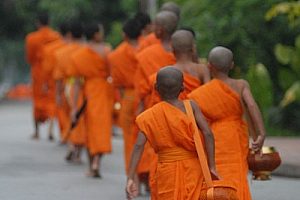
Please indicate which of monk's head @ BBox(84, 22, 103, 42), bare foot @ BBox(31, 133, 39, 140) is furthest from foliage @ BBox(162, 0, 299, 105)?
monk's head @ BBox(84, 22, 103, 42)

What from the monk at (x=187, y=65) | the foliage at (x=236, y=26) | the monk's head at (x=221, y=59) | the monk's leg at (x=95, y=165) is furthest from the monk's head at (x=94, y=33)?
the monk's head at (x=221, y=59)

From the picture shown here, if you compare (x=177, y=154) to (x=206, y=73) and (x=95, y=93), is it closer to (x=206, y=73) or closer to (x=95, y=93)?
(x=206, y=73)

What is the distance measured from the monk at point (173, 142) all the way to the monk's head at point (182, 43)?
68.9 inches

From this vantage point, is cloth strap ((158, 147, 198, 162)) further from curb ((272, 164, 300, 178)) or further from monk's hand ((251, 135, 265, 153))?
curb ((272, 164, 300, 178))

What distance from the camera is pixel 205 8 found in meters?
19.7

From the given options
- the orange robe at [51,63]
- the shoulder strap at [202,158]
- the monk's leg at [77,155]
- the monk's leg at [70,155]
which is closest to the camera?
the shoulder strap at [202,158]

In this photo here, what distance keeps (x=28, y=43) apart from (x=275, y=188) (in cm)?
859

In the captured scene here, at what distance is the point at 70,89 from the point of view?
16.0 meters

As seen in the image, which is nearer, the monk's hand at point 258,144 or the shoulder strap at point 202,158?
the shoulder strap at point 202,158

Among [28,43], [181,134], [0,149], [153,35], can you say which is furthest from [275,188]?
[28,43]

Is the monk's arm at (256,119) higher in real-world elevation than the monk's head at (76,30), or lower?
lower

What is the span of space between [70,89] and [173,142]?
775 centimetres

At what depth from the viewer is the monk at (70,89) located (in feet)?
49.4

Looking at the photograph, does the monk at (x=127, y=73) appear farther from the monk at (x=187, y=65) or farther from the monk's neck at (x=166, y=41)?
the monk at (x=187, y=65)
